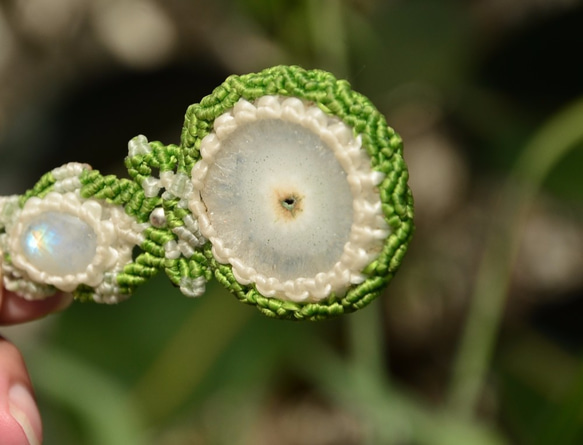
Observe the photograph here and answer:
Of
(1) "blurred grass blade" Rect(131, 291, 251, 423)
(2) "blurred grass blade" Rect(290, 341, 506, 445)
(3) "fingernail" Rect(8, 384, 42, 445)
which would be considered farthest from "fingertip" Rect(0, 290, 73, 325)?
(2) "blurred grass blade" Rect(290, 341, 506, 445)

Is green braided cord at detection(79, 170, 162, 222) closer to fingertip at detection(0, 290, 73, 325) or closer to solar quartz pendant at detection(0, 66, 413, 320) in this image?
solar quartz pendant at detection(0, 66, 413, 320)

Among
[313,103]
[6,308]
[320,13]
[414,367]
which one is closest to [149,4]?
[320,13]

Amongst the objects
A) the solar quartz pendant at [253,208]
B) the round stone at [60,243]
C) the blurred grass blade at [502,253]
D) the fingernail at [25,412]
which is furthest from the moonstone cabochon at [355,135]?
the blurred grass blade at [502,253]

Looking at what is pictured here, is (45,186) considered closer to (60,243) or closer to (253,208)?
(60,243)

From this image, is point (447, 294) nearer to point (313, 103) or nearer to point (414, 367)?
point (414, 367)

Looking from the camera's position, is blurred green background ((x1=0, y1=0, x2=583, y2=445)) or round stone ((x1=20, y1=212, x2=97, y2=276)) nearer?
round stone ((x1=20, y1=212, x2=97, y2=276))

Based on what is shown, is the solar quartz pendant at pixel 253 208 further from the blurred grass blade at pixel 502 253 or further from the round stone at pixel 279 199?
the blurred grass blade at pixel 502 253
